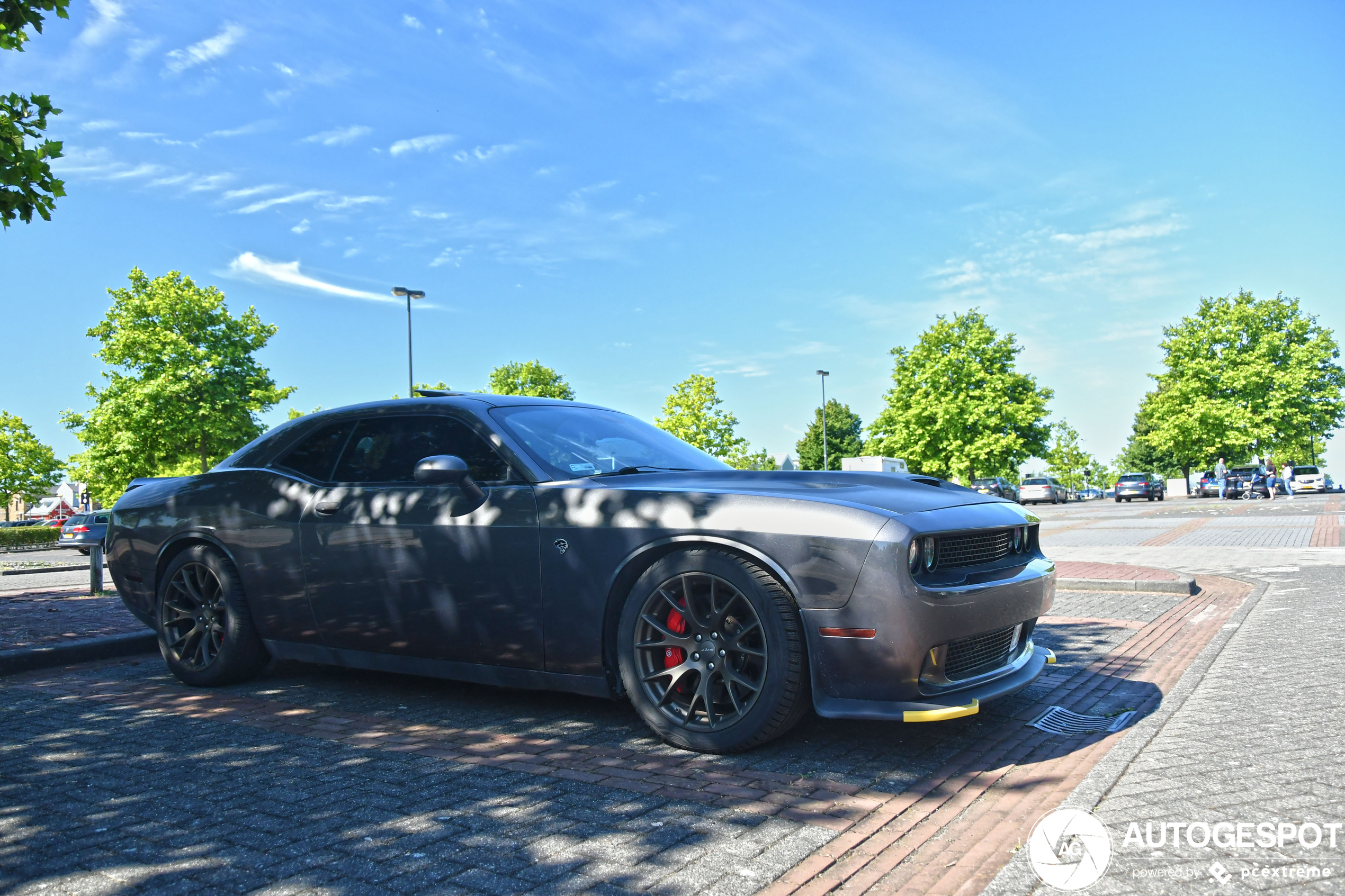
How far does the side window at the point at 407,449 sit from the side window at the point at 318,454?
69 mm

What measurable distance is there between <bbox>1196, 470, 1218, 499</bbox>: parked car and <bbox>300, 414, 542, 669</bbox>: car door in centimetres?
5495

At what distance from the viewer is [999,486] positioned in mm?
45969

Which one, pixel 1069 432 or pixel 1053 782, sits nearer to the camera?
pixel 1053 782

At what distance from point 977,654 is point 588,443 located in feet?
6.67

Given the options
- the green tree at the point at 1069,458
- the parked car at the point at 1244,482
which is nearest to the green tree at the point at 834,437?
the green tree at the point at 1069,458

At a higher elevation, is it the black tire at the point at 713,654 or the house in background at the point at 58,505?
the house in background at the point at 58,505

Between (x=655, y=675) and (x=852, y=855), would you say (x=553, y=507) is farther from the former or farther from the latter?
(x=852, y=855)

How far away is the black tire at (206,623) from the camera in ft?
16.2

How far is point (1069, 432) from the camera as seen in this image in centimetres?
8550

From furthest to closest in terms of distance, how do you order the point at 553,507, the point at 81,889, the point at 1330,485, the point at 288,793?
the point at 1330,485 → the point at 553,507 → the point at 288,793 → the point at 81,889

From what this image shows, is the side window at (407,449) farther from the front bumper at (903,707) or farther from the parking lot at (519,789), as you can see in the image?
the front bumper at (903,707)

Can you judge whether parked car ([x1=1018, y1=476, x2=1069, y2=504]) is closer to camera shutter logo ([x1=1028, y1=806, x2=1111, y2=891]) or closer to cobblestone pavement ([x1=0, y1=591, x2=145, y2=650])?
cobblestone pavement ([x1=0, y1=591, x2=145, y2=650])

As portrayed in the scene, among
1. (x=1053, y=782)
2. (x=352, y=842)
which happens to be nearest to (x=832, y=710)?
(x=1053, y=782)

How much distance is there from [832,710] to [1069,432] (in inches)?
3541
